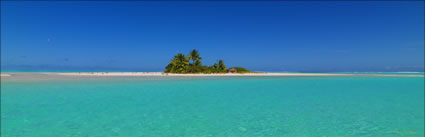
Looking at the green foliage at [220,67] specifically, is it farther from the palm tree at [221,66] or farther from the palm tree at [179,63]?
Result: the palm tree at [179,63]

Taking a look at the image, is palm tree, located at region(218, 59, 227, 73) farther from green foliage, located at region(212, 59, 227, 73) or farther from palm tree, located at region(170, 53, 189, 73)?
palm tree, located at region(170, 53, 189, 73)

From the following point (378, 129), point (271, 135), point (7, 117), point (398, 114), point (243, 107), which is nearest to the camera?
point (271, 135)

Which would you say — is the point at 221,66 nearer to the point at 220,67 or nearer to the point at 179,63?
the point at 220,67

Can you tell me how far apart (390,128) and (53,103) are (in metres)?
11.9

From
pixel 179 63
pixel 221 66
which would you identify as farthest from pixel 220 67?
pixel 179 63

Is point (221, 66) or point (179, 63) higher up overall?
point (179, 63)

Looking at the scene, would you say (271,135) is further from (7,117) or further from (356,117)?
(7,117)

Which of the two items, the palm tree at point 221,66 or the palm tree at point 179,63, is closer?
the palm tree at point 179,63

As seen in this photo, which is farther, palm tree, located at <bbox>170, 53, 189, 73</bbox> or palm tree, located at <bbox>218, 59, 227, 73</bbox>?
palm tree, located at <bbox>218, 59, 227, 73</bbox>

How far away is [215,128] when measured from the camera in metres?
6.32

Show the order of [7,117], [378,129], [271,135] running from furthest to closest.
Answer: [7,117] < [378,129] < [271,135]

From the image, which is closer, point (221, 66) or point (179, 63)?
point (179, 63)

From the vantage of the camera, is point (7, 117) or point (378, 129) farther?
point (7, 117)

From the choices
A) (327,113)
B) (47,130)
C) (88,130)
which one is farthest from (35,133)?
(327,113)
